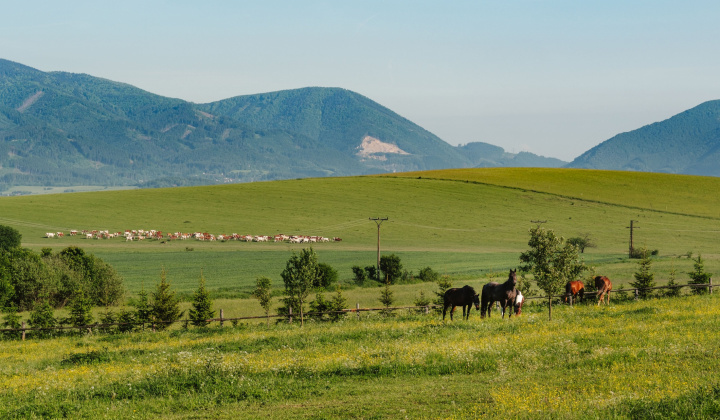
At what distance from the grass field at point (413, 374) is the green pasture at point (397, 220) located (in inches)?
1537

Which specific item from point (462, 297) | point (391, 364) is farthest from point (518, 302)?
point (391, 364)

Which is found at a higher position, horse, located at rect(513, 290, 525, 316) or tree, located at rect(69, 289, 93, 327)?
horse, located at rect(513, 290, 525, 316)

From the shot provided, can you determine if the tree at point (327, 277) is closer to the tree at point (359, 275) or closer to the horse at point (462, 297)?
the tree at point (359, 275)

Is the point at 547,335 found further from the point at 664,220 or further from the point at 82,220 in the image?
the point at 82,220

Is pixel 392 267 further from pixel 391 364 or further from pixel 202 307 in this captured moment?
pixel 391 364

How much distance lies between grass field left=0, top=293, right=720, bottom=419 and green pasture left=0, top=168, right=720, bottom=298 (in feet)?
128

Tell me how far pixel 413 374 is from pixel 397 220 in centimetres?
10136

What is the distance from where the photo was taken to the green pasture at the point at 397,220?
86125 mm

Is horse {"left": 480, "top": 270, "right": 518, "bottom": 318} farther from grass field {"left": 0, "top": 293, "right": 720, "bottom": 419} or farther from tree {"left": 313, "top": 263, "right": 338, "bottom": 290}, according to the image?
tree {"left": 313, "top": 263, "right": 338, "bottom": 290}

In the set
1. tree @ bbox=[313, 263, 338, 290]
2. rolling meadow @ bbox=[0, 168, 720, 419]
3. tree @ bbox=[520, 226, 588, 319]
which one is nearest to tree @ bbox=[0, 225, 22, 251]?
rolling meadow @ bbox=[0, 168, 720, 419]

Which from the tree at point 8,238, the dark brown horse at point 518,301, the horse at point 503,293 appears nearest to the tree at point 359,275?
the dark brown horse at point 518,301

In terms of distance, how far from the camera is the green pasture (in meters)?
86.1

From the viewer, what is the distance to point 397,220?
397 ft

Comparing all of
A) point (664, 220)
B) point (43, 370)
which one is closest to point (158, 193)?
point (664, 220)
